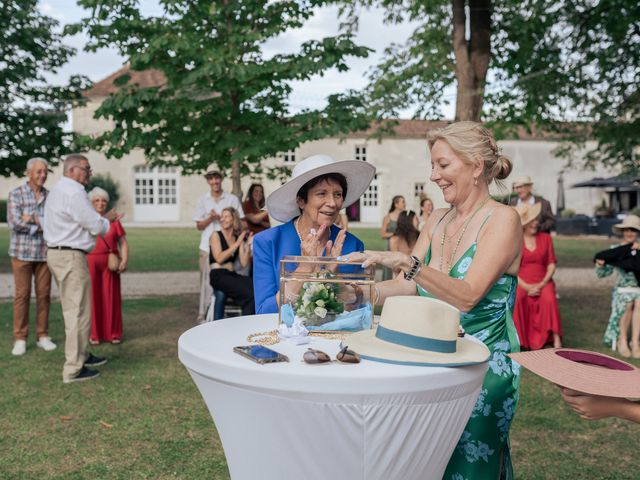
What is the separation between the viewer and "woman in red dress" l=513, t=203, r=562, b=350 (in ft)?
26.7

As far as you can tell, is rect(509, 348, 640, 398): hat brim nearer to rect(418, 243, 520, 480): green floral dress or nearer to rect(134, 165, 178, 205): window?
rect(418, 243, 520, 480): green floral dress

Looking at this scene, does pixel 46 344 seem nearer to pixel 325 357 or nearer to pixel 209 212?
pixel 209 212

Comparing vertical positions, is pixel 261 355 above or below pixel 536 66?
below

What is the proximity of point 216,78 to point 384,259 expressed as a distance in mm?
6299

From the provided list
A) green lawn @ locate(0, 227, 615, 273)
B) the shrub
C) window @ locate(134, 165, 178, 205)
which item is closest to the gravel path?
green lawn @ locate(0, 227, 615, 273)

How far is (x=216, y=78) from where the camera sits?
825 centimetres

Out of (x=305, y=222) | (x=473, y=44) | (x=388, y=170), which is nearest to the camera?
(x=305, y=222)

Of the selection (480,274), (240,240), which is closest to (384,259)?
(480,274)

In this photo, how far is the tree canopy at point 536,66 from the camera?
1180 cm

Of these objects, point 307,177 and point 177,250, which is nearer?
point 307,177

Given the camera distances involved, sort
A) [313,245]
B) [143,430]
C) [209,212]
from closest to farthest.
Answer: [313,245] < [143,430] < [209,212]

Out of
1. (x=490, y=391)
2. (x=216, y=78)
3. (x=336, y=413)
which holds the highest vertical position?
(x=216, y=78)

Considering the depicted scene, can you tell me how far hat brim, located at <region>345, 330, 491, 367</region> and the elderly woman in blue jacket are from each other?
99 cm

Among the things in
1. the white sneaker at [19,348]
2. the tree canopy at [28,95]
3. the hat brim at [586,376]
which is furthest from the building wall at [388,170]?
the hat brim at [586,376]
